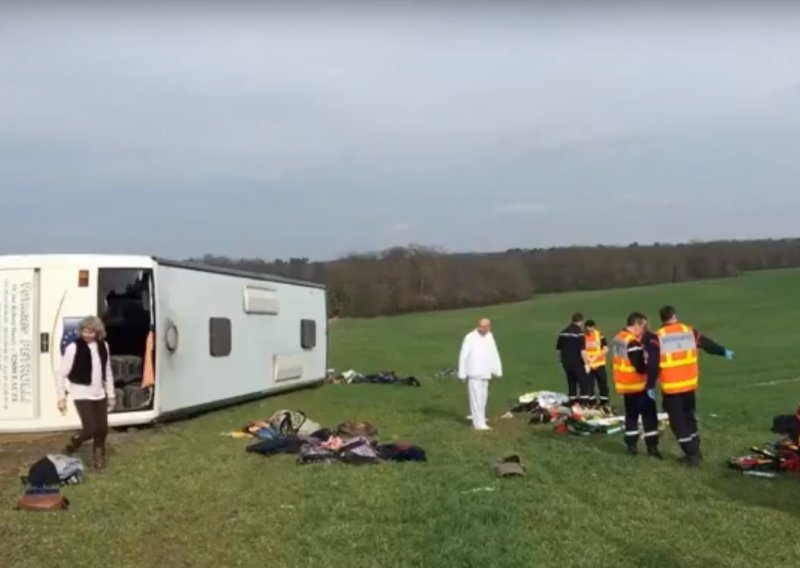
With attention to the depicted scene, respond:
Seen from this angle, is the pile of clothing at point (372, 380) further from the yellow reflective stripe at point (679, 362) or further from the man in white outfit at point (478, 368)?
the yellow reflective stripe at point (679, 362)

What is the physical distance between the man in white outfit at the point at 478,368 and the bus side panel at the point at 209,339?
15.1 ft

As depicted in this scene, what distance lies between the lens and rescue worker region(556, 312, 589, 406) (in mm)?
19547

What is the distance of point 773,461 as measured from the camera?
11820mm

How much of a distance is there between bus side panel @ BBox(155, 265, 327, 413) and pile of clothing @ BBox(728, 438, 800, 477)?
8.84 metres

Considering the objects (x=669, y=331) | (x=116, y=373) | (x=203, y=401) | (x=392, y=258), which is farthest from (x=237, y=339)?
(x=392, y=258)

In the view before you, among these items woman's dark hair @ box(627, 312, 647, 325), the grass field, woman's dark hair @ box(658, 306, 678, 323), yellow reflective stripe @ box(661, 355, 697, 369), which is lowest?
the grass field

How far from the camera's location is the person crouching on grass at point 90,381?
39.0ft

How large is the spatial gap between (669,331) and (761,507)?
3.55m

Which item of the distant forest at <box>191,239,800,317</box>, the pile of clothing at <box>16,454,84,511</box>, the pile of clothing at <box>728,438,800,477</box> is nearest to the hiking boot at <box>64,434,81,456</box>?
the pile of clothing at <box>16,454,84,511</box>

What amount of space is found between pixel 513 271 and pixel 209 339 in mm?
Answer: 81108

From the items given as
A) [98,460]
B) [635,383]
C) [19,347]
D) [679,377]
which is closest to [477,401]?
[635,383]

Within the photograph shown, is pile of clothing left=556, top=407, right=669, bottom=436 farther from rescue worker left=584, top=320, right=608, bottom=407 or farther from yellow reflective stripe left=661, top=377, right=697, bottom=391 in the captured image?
rescue worker left=584, top=320, right=608, bottom=407

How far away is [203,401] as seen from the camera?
1770 centimetres

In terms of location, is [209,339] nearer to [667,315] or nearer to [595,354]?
[595,354]
